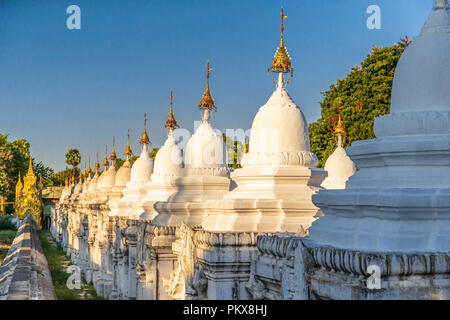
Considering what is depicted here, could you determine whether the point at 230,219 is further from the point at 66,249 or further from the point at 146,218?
the point at 66,249

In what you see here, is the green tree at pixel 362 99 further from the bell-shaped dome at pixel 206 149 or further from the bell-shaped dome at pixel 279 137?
the bell-shaped dome at pixel 279 137

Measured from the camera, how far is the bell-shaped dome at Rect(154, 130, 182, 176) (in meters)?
25.8

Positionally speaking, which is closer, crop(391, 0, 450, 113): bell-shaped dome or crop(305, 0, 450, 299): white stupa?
crop(305, 0, 450, 299): white stupa

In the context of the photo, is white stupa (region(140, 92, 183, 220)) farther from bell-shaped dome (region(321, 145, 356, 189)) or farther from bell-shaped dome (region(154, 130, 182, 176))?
bell-shaped dome (region(321, 145, 356, 189))

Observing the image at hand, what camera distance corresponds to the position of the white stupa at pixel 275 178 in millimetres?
14750

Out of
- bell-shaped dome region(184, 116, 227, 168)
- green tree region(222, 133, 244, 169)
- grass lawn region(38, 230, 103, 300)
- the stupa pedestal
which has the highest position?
green tree region(222, 133, 244, 169)

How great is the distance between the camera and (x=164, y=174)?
84.2ft

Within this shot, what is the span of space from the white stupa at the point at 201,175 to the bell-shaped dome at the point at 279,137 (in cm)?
383

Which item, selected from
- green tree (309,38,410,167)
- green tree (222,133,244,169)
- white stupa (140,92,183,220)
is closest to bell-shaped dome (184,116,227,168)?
green tree (222,133,244,169)

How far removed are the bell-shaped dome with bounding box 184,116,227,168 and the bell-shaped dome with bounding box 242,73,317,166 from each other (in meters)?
3.84

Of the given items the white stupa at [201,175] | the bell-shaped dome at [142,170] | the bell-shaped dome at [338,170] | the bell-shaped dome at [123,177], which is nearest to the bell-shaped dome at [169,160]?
the white stupa at [201,175]

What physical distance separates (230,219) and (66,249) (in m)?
58.9

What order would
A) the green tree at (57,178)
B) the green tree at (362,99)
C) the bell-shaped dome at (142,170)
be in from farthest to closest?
the green tree at (57,178) → the green tree at (362,99) → the bell-shaped dome at (142,170)
